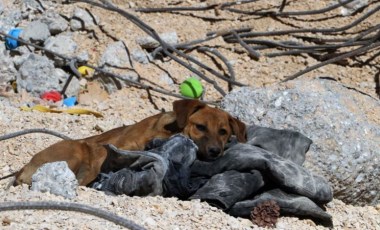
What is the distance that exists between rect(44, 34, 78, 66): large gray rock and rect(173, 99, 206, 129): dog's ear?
9.88 feet

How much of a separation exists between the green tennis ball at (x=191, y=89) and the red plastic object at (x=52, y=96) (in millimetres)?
1301

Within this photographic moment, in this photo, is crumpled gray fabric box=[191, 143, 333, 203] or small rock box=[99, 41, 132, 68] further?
small rock box=[99, 41, 132, 68]

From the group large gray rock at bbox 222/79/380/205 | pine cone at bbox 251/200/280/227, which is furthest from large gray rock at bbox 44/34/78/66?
pine cone at bbox 251/200/280/227

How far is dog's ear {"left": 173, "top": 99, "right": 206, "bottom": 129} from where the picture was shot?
24.5ft

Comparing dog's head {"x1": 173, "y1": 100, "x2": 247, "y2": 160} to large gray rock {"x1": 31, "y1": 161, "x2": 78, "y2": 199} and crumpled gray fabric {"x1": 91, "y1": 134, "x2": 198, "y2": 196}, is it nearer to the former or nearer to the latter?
crumpled gray fabric {"x1": 91, "y1": 134, "x2": 198, "y2": 196}

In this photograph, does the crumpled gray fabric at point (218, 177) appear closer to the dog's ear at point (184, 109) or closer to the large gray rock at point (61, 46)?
the dog's ear at point (184, 109)

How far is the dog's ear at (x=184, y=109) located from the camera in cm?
745

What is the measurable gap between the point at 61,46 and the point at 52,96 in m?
0.73

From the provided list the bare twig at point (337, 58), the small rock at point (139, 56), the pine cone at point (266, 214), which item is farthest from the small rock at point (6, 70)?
the pine cone at point (266, 214)

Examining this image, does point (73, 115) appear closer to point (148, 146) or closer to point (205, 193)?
point (148, 146)

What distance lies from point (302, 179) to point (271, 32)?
13.7ft

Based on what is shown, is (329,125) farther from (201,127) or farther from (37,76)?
(37,76)

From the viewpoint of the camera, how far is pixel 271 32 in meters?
10.6

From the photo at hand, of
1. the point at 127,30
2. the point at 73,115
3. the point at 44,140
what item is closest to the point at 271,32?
the point at 127,30
